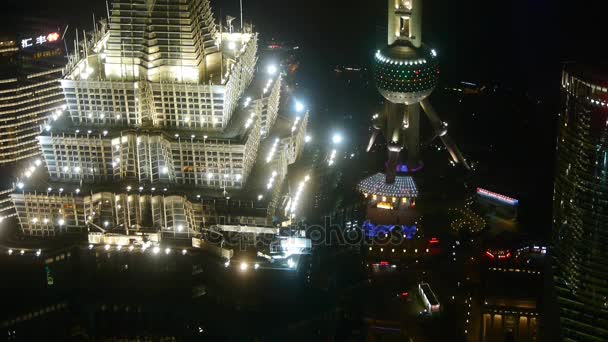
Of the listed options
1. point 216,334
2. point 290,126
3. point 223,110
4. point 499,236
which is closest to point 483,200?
point 499,236

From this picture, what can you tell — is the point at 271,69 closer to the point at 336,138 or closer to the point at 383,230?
the point at 336,138

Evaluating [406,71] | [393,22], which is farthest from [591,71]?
[393,22]

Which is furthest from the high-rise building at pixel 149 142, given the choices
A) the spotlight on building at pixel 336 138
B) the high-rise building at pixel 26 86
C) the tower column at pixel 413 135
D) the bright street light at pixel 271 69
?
the tower column at pixel 413 135

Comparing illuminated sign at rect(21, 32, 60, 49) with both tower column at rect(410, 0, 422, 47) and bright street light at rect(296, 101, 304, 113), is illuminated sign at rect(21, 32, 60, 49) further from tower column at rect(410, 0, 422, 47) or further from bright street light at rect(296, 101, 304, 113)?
tower column at rect(410, 0, 422, 47)

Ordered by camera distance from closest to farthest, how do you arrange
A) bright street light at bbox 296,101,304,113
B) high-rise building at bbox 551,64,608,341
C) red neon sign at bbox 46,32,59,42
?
high-rise building at bbox 551,64,608,341, red neon sign at bbox 46,32,59,42, bright street light at bbox 296,101,304,113

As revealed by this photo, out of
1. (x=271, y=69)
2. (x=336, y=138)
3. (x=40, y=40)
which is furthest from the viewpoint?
(x=336, y=138)

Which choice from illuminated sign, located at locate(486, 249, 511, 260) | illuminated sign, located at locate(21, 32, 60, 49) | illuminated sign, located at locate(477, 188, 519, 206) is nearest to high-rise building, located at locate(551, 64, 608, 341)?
illuminated sign, located at locate(486, 249, 511, 260)

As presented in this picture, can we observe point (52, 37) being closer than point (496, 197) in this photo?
No
